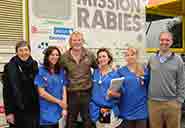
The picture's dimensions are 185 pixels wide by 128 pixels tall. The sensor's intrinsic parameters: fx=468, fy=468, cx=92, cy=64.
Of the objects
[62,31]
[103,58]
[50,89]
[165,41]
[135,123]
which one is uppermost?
[62,31]

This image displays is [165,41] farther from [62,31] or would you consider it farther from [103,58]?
[62,31]

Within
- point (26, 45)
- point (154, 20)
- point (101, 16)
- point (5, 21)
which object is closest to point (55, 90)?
point (26, 45)

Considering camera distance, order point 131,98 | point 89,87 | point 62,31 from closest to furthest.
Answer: point 131,98
point 89,87
point 62,31

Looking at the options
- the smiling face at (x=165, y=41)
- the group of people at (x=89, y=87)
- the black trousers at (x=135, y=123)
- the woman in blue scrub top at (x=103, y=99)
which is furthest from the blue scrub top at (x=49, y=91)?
the smiling face at (x=165, y=41)

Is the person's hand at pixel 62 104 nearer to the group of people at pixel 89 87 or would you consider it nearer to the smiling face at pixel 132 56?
the group of people at pixel 89 87

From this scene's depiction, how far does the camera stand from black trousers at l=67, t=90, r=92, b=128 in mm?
5320

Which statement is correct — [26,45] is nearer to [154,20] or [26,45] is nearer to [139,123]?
[139,123]

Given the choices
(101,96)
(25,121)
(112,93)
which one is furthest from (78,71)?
(25,121)

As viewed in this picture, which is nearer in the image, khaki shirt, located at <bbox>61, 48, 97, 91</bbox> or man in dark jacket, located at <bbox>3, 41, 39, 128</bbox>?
man in dark jacket, located at <bbox>3, 41, 39, 128</bbox>

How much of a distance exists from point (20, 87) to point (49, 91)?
1.04 ft

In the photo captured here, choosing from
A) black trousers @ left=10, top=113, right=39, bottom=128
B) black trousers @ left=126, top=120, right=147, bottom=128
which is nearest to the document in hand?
black trousers @ left=126, top=120, right=147, bottom=128

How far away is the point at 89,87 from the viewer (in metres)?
5.31

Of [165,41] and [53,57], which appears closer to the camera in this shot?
[53,57]

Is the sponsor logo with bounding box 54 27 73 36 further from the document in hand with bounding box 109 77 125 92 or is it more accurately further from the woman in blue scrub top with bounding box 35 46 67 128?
the document in hand with bounding box 109 77 125 92
